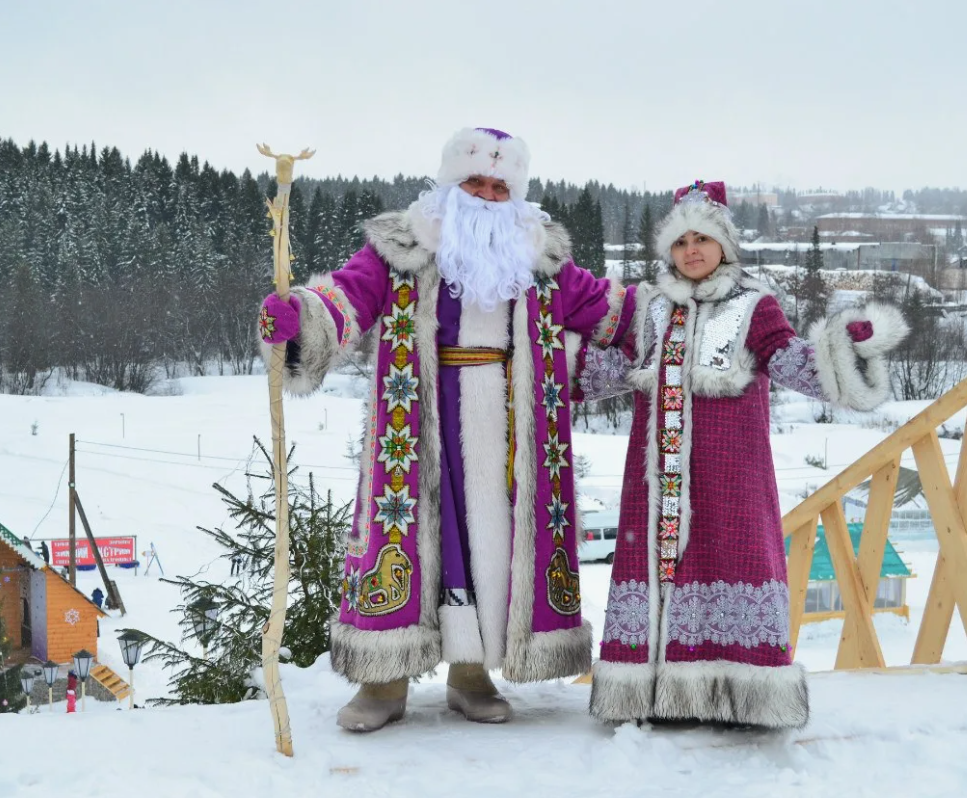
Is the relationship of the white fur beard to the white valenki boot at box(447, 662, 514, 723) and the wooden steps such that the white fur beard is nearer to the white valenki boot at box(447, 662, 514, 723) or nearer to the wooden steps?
the white valenki boot at box(447, 662, 514, 723)

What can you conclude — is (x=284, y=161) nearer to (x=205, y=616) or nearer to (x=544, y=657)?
(x=544, y=657)

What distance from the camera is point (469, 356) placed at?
3016mm

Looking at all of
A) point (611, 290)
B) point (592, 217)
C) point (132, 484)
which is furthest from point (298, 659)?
point (592, 217)

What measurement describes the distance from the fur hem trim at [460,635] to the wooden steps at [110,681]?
10135 millimetres

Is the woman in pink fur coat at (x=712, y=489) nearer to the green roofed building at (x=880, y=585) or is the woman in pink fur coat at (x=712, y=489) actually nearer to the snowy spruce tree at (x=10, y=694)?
→ the green roofed building at (x=880, y=585)

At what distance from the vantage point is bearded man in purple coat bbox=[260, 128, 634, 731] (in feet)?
9.44

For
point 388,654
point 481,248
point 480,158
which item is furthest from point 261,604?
point 480,158

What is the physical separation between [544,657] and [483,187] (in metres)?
1.39

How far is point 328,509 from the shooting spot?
4512 mm

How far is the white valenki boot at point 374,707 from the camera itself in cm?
290

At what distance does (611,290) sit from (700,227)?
0.38m

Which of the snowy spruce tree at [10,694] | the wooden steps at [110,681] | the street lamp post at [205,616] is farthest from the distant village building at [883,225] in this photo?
the street lamp post at [205,616]

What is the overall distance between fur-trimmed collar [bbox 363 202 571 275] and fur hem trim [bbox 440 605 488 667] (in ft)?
3.29

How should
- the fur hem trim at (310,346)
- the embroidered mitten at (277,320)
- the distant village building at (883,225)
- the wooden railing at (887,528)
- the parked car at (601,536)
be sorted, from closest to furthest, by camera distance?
the embroidered mitten at (277,320)
the fur hem trim at (310,346)
the wooden railing at (887,528)
the parked car at (601,536)
the distant village building at (883,225)
